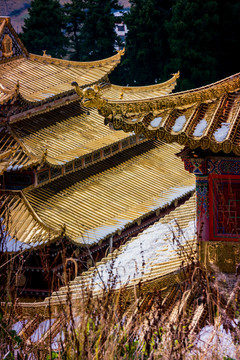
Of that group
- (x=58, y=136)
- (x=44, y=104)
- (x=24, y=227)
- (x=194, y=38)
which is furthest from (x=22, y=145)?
(x=194, y=38)

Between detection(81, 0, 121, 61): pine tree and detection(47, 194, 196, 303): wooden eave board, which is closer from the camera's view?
detection(47, 194, 196, 303): wooden eave board

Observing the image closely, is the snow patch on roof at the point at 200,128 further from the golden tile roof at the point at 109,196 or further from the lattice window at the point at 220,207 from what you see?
the golden tile roof at the point at 109,196

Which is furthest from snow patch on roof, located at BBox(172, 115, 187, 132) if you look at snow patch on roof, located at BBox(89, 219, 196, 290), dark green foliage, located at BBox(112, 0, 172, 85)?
dark green foliage, located at BBox(112, 0, 172, 85)

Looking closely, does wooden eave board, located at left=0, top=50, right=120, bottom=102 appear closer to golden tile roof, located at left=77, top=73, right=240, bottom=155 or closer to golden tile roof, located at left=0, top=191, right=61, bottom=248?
golden tile roof, located at left=0, top=191, right=61, bottom=248

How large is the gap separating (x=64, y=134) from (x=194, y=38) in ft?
53.7

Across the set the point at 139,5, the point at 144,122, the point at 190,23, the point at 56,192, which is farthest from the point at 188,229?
the point at 139,5

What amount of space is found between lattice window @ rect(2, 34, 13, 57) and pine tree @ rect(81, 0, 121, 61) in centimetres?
1898

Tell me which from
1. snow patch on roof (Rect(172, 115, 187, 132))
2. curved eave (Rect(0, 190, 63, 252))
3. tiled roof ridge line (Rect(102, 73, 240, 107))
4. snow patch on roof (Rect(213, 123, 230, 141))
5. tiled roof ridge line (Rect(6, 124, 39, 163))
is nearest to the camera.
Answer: snow patch on roof (Rect(213, 123, 230, 141))

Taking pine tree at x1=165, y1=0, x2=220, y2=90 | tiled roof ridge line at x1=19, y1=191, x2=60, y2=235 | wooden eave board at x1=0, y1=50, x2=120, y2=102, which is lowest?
tiled roof ridge line at x1=19, y1=191, x2=60, y2=235

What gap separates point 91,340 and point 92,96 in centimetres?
400

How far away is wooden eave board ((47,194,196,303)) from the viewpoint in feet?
33.4

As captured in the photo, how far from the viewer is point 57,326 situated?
798 centimetres

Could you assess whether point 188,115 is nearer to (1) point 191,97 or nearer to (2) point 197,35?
(1) point 191,97

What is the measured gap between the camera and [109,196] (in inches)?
862
